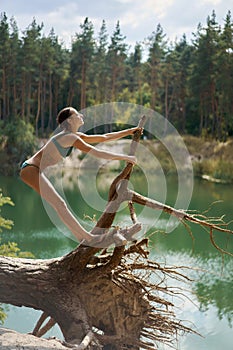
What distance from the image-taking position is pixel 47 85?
28734mm

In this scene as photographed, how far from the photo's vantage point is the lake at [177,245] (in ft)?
18.3

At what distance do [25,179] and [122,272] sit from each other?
120 centimetres

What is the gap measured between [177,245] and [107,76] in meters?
20.2

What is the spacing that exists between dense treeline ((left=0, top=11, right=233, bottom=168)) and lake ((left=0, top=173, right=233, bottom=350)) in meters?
8.10

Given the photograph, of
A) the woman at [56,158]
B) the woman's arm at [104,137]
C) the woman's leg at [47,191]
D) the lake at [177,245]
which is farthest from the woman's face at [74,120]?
the lake at [177,245]

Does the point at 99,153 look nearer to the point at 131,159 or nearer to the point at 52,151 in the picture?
the point at 131,159

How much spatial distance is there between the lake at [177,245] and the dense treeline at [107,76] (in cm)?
810

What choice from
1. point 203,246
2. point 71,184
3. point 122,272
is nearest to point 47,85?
point 71,184

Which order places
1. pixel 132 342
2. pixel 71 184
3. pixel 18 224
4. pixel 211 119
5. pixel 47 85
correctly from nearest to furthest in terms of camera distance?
pixel 132 342 → pixel 18 224 → pixel 71 184 → pixel 211 119 → pixel 47 85

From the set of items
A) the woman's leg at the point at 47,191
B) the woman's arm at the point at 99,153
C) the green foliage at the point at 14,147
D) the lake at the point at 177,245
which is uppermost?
the green foliage at the point at 14,147

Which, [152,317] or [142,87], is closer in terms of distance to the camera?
[152,317]

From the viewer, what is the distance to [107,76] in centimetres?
2841

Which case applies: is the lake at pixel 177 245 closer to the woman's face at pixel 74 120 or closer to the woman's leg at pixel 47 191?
the woman's leg at pixel 47 191

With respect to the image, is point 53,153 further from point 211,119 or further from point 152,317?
point 211,119
